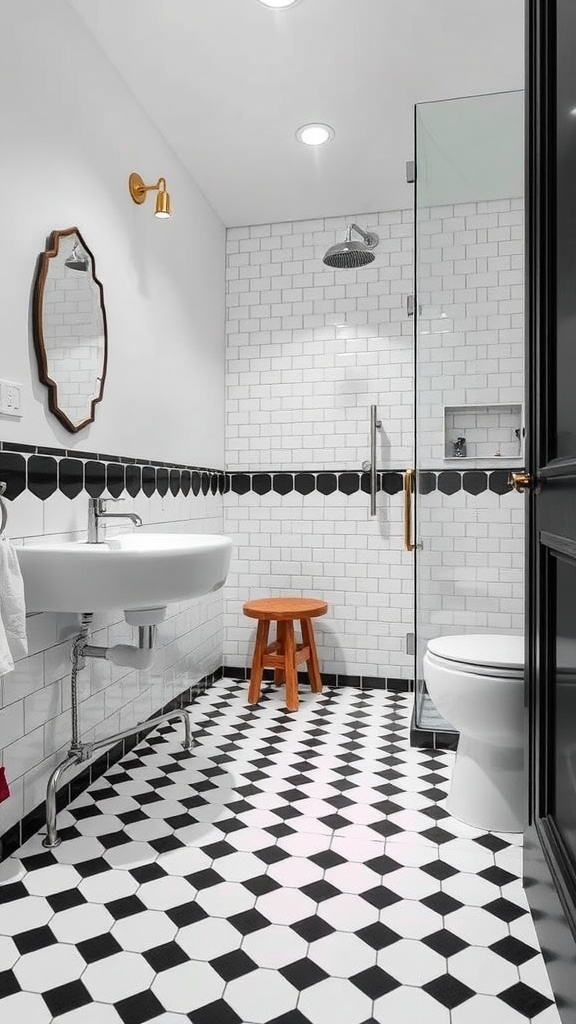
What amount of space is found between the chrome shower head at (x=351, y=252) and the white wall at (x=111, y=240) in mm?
722

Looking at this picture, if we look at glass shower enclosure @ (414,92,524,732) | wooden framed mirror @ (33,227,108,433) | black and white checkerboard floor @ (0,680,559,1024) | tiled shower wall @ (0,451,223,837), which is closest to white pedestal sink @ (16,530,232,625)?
tiled shower wall @ (0,451,223,837)

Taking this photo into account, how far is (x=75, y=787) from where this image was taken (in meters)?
2.25

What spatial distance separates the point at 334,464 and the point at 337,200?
1358mm

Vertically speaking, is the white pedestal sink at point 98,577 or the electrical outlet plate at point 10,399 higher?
the electrical outlet plate at point 10,399

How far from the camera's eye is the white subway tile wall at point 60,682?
1941mm

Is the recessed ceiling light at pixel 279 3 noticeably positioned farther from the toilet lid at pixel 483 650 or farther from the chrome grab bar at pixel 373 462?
the toilet lid at pixel 483 650

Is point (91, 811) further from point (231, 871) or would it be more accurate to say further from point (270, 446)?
point (270, 446)

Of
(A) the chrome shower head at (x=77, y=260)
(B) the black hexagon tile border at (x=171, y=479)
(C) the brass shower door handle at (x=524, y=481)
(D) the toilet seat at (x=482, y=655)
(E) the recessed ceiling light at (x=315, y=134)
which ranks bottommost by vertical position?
(D) the toilet seat at (x=482, y=655)

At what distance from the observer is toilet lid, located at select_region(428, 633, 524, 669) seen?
2043 millimetres

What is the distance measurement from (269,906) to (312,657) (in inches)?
73.9

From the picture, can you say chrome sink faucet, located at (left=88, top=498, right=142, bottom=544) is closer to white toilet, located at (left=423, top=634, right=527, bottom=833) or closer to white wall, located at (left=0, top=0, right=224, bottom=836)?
white wall, located at (left=0, top=0, right=224, bottom=836)

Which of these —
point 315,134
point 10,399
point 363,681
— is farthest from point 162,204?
point 363,681

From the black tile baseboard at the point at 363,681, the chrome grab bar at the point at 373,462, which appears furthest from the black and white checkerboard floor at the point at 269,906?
the chrome grab bar at the point at 373,462

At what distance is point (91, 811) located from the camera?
216cm
